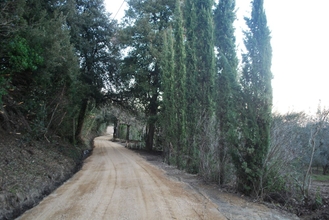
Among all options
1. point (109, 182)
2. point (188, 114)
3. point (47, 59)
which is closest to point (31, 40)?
point (47, 59)

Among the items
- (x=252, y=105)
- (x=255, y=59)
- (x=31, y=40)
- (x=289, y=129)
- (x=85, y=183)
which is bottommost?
(x=85, y=183)

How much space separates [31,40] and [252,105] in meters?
7.53

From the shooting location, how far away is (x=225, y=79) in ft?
27.3

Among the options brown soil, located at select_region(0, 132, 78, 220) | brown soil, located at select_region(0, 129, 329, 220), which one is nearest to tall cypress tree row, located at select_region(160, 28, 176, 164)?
brown soil, located at select_region(0, 129, 329, 220)

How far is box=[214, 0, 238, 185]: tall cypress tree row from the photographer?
6945 millimetres

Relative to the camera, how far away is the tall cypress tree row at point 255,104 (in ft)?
20.5

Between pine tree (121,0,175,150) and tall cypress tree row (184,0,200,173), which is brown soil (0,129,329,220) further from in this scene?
pine tree (121,0,175,150)

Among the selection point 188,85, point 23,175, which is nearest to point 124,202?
point 23,175

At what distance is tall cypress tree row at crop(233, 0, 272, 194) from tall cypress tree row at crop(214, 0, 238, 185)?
340 mm

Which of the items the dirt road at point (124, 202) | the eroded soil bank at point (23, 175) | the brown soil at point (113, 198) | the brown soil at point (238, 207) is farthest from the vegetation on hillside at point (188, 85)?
the dirt road at point (124, 202)

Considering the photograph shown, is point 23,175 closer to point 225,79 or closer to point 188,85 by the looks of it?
point 225,79

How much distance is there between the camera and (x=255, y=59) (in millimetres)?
6699

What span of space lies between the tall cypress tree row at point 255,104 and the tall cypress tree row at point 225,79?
34cm

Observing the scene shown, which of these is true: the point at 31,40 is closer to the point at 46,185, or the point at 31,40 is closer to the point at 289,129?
the point at 46,185
